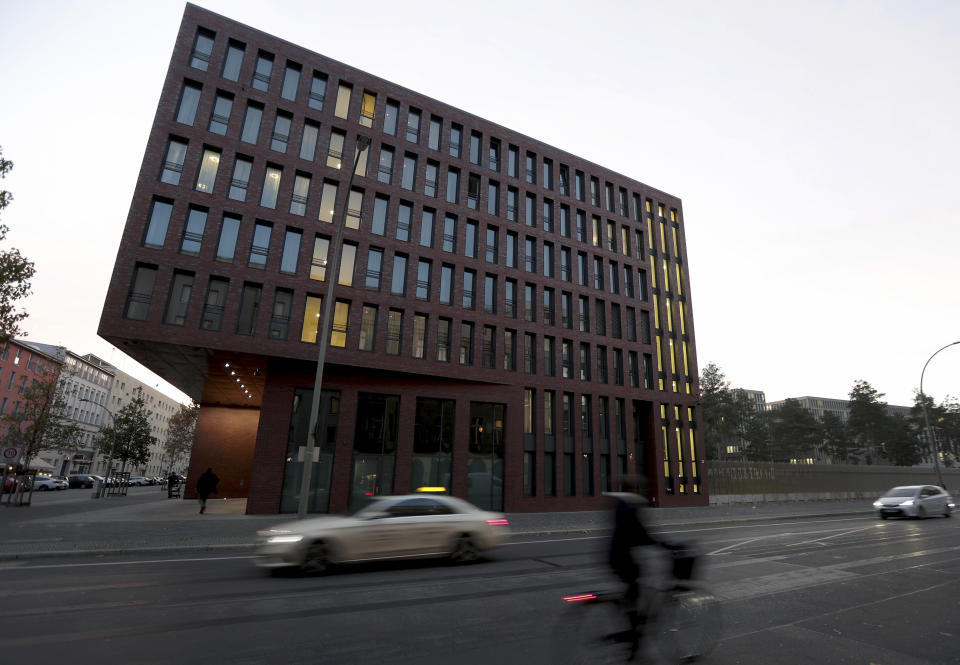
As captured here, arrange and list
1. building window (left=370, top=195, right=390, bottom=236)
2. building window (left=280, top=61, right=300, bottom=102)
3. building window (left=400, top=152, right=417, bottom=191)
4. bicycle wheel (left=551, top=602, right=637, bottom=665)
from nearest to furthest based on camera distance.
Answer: bicycle wheel (left=551, top=602, right=637, bottom=665), building window (left=280, top=61, right=300, bottom=102), building window (left=370, top=195, right=390, bottom=236), building window (left=400, top=152, right=417, bottom=191)

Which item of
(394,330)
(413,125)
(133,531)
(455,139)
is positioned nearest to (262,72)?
(413,125)

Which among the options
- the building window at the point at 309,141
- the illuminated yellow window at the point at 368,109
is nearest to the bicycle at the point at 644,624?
the building window at the point at 309,141

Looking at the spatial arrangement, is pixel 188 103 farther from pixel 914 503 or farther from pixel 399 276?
pixel 914 503

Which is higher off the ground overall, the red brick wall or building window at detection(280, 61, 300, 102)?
building window at detection(280, 61, 300, 102)

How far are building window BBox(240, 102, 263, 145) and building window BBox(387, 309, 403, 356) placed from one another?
11.3 metres

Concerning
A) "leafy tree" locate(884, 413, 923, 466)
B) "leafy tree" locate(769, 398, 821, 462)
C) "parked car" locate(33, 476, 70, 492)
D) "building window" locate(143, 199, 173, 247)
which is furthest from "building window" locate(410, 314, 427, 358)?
"leafy tree" locate(884, 413, 923, 466)

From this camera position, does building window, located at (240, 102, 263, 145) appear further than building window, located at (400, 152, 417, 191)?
No

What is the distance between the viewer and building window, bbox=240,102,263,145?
23.8m

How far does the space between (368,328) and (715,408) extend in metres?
53.1

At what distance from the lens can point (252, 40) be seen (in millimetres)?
24656

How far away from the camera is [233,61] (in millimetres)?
24344

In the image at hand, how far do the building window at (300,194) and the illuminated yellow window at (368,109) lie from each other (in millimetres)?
5190

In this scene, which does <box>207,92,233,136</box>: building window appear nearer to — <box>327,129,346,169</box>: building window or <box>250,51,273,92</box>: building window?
<box>250,51,273,92</box>: building window

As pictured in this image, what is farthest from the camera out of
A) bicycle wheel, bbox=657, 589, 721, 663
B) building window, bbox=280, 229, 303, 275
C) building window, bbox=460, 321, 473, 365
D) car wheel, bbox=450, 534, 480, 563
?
building window, bbox=460, 321, 473, 365
